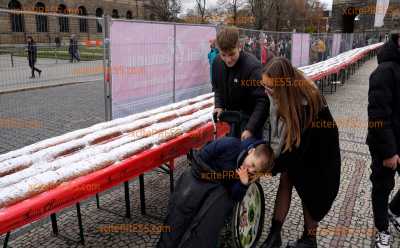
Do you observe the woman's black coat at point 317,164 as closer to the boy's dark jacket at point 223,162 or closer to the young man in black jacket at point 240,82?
the boy's dark jacket at point 223,162

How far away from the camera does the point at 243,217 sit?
272 cm

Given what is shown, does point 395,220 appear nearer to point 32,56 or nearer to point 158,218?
point 158,218

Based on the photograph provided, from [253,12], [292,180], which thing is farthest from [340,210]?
[253,12]

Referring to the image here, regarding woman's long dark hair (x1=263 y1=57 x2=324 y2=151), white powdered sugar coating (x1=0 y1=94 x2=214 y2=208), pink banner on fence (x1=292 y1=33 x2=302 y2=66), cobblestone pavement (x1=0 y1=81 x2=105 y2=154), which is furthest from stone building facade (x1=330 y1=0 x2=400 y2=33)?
woman's long dark hair (x1=263 y1=57 x2=324 y2=151)

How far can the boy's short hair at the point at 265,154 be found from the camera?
2.39 metres

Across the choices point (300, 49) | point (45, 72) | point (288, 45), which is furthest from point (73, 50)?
point (300, 49)

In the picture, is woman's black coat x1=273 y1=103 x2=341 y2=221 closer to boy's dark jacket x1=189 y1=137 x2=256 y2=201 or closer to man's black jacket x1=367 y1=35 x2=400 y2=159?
boy's dark jacket x1=189 y1=137 x2=256 y2=201

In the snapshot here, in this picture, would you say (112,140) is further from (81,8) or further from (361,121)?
(81,8)

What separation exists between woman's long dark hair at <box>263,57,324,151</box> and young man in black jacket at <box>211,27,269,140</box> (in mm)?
618

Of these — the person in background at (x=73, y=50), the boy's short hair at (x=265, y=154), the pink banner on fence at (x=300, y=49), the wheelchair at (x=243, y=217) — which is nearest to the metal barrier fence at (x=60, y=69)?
the person in background at (x=73, y=50)

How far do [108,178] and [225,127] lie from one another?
195 centimetres

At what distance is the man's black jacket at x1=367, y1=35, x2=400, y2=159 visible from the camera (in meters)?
2.84

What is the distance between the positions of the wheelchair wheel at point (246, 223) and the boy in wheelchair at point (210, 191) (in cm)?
21

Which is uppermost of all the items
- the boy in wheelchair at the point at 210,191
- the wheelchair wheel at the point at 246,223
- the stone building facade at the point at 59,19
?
the stone building facade at the point at 59,19
